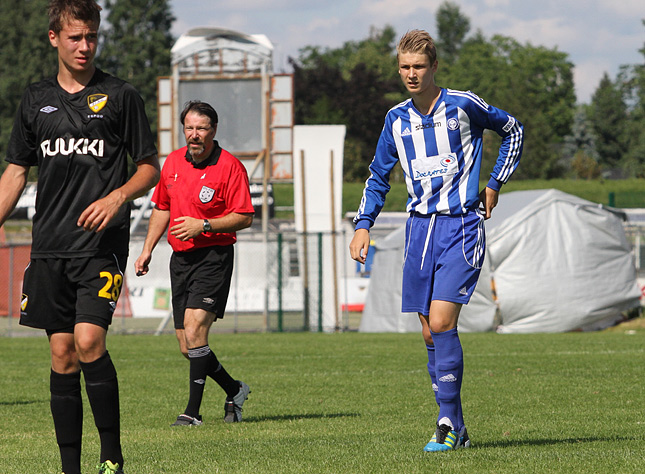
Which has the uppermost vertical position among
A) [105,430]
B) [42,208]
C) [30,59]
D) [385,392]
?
[30,59]

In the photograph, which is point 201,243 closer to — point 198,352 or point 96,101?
point 198,352

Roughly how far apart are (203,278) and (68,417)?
2987mm

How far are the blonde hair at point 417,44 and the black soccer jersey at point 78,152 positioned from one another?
1861mm

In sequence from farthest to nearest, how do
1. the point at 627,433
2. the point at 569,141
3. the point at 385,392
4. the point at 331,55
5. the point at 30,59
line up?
the point at 331,55
the point at 569,141
the point at 30,59
the point at 385,392
the point at 627,433

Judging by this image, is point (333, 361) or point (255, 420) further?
point (333, 361)

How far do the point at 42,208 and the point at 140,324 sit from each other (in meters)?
20.5

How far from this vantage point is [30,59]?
7675 centimetres

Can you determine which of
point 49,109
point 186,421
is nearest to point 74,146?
point 49,109

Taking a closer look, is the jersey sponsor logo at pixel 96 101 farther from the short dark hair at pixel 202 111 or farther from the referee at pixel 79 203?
the short dark hair at pixel 202 111

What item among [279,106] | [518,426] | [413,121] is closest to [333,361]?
[518,426]

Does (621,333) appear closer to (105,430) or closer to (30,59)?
(105,430)

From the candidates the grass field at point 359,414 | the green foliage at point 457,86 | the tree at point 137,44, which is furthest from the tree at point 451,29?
the grass field at point 359,414

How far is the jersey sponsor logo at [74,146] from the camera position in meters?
4.84

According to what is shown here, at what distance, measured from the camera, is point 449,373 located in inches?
242
